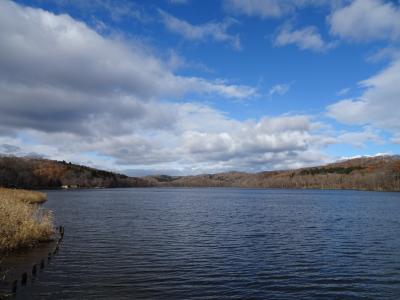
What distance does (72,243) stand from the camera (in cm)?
3347

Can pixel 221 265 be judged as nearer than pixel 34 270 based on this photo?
No

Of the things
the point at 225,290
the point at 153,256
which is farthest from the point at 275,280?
the point at 153,256

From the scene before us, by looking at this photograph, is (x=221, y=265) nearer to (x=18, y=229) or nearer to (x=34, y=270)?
(x=34, y=270)

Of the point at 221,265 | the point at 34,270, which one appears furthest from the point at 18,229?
the point at 221,265

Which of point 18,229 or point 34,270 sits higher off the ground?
point 18,229

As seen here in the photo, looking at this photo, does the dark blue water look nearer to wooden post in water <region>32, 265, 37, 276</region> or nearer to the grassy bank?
wooden post in water <region>32, 265, 37, 276</region>

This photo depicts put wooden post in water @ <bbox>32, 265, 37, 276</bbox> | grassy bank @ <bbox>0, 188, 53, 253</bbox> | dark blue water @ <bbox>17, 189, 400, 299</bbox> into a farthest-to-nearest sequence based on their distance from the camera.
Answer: grassy bank @ <bbox>0, 188, 53, 253</bbox>
wooden post in water @ <bbox>32, 265, 37, 276</bbox>
dark blue water @ <bbox>17, 189, 400, 299</bbox>

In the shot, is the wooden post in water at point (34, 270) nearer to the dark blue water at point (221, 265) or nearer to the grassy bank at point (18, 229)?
the dark blue water at point (221, 265)

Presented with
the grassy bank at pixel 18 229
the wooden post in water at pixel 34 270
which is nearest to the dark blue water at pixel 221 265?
the wooden post in water at pixel 34 270

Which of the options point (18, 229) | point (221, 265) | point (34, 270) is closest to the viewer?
point (34, 270)

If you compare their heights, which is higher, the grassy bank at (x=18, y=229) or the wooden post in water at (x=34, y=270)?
the grassy bank at (x=18, y=229)

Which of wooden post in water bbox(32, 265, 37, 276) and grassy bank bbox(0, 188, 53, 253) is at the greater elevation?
grassy bank bbox(0, 188, 53, 253)

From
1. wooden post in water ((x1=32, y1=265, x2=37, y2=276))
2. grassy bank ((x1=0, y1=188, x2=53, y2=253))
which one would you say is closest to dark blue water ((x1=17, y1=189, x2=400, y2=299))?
wooden post in water ((x1=32, y1=265, x2=37, y2=276))

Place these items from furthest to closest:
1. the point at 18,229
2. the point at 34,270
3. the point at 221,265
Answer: the point at 18,229, the point at 221,265, the point at 34,270
